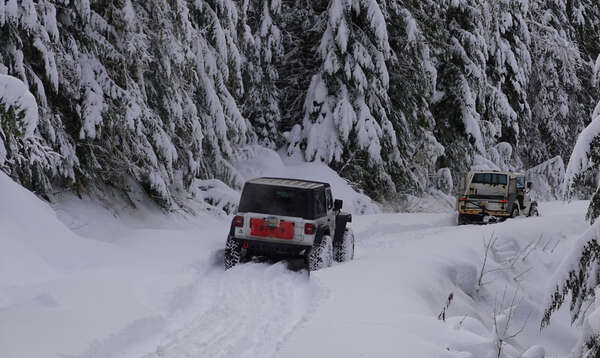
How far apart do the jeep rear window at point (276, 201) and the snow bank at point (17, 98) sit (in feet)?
19.9

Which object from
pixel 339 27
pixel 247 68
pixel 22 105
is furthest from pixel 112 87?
pixel 339 27

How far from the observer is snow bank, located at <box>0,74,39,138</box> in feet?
22.2

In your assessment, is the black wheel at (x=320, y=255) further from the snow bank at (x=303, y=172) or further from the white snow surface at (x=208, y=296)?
the snow bank at (x=303, y=172)

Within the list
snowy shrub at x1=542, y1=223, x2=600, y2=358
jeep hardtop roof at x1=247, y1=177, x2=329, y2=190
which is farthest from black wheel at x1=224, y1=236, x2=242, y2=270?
snowy shrub at x1=542, y1=223, x2=600, y2=358

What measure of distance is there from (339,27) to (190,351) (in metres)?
15.8

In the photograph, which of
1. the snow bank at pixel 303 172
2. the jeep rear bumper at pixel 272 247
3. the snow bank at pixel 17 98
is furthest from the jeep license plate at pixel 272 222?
the snow bank at pixel 303 172

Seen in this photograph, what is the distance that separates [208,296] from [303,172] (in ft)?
38.9

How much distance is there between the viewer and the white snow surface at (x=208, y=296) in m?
7.29

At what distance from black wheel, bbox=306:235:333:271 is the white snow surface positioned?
355 mm

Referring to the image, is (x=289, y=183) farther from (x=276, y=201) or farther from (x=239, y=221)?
(x=239, y=221)

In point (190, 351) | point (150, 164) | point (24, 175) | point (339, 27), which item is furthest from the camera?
point (339, 27)

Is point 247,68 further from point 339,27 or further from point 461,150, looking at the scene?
point 461,150

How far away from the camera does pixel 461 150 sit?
2683 cm

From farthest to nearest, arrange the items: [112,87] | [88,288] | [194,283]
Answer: [112,87] → [194,283] → [88,288]
